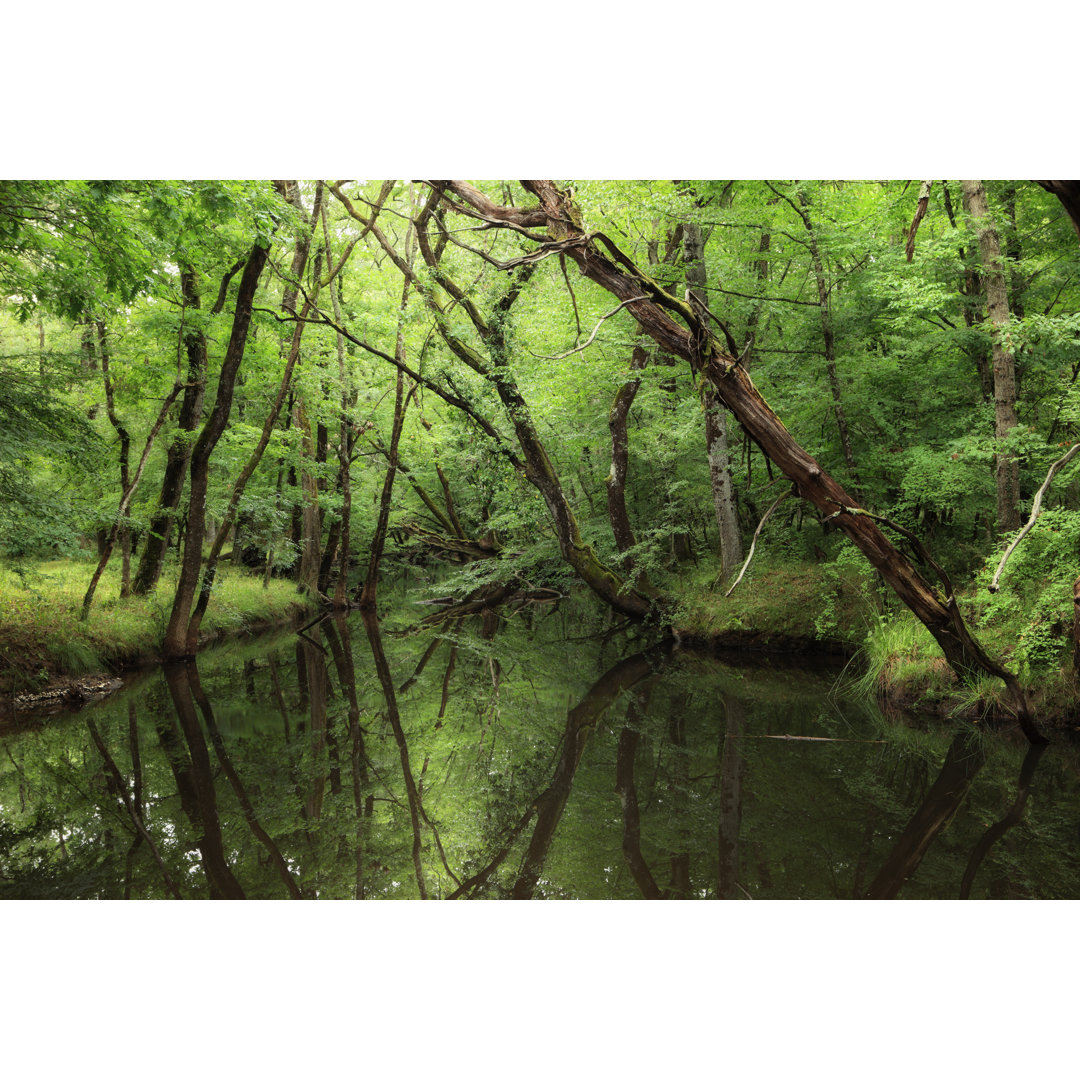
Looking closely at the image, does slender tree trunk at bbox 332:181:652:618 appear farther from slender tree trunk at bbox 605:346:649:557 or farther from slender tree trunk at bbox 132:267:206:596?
slender tree trunk at bbox 132:267:206:596

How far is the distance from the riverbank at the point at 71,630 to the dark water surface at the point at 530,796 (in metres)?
1.06

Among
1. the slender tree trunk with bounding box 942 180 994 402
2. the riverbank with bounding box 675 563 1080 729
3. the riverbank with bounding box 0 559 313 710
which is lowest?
the riverbank with bounding box 0 559 313 710

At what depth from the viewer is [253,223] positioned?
702cm

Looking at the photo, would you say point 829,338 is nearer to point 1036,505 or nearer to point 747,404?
point 747,404

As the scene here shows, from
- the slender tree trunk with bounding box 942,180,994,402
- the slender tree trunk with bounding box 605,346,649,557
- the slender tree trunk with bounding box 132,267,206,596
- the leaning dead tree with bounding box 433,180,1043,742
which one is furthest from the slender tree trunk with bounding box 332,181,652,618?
the slender tree trunk with bounding box 942,180,994,402

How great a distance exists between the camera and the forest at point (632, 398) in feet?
20.5

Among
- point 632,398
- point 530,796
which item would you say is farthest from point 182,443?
point 530,796

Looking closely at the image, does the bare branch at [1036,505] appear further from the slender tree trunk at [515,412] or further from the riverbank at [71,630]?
the riverbank at [71,630]

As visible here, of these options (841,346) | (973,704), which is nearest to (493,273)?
(841,346)

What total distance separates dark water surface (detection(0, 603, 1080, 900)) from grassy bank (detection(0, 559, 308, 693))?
3.80 ft

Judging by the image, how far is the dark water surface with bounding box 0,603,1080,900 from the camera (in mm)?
3697

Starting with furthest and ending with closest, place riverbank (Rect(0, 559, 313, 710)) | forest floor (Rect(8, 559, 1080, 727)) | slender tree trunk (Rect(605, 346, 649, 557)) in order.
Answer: slender tree trunk (Rect(605, 346, 649, 557))
riverbank (Rect(0, 559, 313, 710))
forest floor (Rect(8, 559, 1080, 727))

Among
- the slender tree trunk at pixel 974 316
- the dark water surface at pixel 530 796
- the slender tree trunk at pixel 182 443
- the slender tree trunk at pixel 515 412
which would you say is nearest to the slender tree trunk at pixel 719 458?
the slender tree trunk at pixel 515 412
